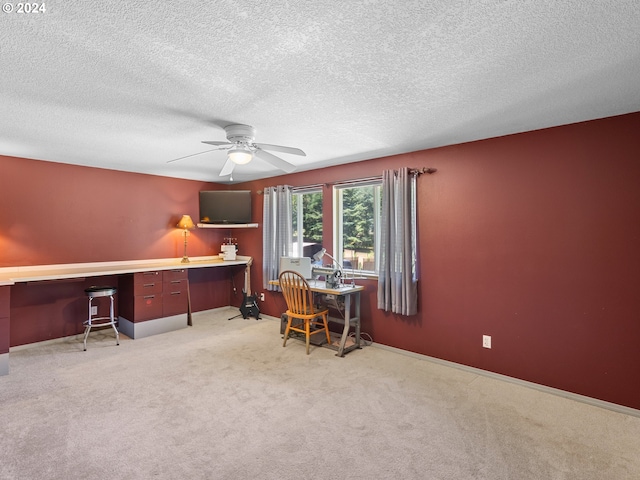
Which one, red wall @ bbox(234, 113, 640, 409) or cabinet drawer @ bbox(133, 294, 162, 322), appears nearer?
red wall @ bbox(234, 113, 640, 409)

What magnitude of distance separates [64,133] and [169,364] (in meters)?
2.43

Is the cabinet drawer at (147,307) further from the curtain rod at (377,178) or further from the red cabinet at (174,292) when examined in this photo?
the curtain rod at (377,178)

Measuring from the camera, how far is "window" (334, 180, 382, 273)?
4.18 metres

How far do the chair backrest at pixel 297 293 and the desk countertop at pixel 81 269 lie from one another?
1.59m

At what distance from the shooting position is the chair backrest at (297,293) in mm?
3807

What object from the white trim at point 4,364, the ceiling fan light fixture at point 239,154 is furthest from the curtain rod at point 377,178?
the white trim at point 4,364

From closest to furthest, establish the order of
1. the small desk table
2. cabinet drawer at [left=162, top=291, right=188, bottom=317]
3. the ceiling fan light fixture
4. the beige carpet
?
the beige carpet → the ceiling fan light fixture → the small desk table → cabinet drawer at [left=162, top=291, right=188, bottom=317]

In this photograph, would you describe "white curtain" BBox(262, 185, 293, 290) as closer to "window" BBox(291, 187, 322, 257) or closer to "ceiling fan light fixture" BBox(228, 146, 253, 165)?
"window" BBox(291, 187, 322, 257)

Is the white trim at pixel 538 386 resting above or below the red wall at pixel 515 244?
below

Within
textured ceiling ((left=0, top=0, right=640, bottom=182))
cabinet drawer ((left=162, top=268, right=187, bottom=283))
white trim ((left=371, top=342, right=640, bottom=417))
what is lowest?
white trim ((left=371, top=342, right=640, bottom=417))

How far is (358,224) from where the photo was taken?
4.38 metres

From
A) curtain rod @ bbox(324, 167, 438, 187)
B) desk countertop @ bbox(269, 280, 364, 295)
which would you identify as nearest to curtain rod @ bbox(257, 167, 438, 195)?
curtain rod @ bbox(324, 167, 438, 187)

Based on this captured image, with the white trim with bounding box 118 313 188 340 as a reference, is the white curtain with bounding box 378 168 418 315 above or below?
above

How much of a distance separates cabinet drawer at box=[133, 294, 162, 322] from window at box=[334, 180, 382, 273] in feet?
8.26
